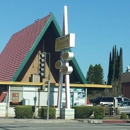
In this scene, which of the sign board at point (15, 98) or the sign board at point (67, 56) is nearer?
the sign board at point (67, 56)

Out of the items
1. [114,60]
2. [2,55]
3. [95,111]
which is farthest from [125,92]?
[95,111]

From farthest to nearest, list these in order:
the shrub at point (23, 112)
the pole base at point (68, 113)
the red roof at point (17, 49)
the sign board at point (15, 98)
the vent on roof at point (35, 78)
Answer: the vent on roof at point (35, 78), the red roof at point (17, 49), the sign board at point (15, 98), the shrub at point (23, 112), the pole base at point (68, 113)

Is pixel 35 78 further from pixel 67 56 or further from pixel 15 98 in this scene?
pixel 67 56

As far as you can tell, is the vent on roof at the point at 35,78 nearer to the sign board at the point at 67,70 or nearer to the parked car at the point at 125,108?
the sign board at the point at 67,70

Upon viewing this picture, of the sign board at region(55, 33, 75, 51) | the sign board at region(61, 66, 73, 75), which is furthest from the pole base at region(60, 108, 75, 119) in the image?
the sign board at region(55, 33, 75, 51)

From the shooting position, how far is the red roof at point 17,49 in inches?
1351

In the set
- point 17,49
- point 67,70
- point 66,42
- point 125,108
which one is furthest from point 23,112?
point 125,108

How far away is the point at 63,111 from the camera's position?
1178 inches

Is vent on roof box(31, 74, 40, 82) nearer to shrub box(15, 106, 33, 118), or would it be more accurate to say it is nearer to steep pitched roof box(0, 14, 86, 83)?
steep pitched roof box(0, 14, 86, 83)

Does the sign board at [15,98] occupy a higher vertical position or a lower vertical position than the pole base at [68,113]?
higher

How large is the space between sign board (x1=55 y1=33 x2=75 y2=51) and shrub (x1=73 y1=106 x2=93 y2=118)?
5.46 metres

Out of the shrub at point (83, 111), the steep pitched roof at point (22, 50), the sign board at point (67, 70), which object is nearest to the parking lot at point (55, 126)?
the sign board at point (67, 70)

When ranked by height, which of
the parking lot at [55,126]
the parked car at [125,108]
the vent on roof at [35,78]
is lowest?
the parking lot at [55,126]

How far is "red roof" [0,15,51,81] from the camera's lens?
34.3 metres
